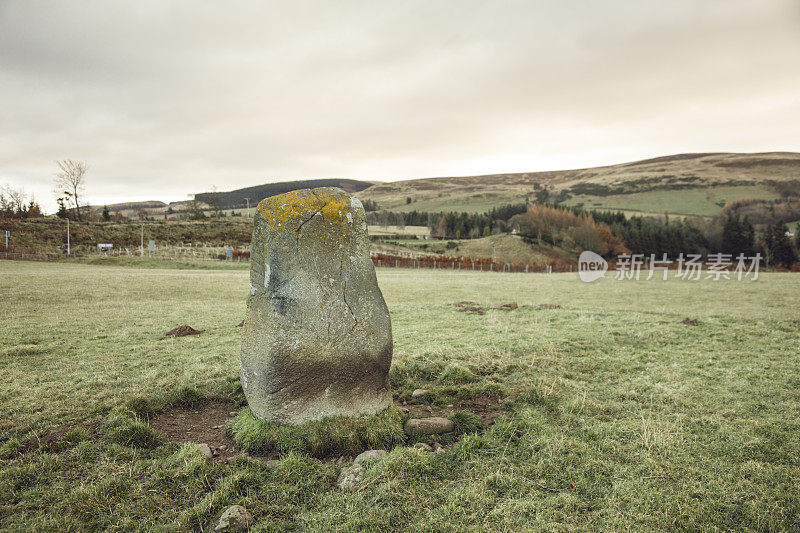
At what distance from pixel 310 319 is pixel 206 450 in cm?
211

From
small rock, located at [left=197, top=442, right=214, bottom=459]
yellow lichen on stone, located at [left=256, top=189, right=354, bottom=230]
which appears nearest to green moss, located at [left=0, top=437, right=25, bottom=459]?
small rock, located at [left=197, top=442, right=214, bottom=459]

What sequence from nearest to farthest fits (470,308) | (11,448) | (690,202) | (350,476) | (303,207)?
(350,476) → (11,448) → (303,207) → (470,308) → (690,202)

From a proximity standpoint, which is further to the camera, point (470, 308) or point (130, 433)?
point (470, 308)

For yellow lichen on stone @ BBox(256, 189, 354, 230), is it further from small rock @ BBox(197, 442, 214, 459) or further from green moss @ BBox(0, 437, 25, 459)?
green moss @ BBox(0, 437, 25, 459)

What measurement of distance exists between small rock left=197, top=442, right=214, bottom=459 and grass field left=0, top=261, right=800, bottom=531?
0.48ft

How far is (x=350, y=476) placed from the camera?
4.65 metres

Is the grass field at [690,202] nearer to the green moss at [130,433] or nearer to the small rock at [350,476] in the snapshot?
the small rock at [350,476]

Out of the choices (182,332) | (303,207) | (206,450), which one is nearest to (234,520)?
(206,450)

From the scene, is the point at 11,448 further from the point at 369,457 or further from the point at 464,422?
the point at 464,422

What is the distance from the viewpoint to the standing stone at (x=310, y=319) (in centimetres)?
578

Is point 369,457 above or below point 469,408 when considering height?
above

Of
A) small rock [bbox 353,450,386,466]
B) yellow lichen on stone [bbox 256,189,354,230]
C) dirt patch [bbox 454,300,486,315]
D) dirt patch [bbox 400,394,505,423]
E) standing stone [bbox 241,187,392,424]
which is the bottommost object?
dirt patch [bbox 400,394,505,423]

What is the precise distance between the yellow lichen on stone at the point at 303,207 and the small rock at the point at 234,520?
358 centimetres

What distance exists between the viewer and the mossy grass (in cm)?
535
